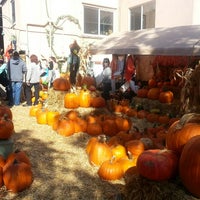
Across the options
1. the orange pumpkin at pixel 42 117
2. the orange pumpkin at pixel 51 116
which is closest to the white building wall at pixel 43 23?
the orange pumpkin at pixel 42 117

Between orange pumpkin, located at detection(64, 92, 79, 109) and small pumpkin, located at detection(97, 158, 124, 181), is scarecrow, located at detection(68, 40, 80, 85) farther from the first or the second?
small pumpkin, located at detection(97, 158, 124, 181)

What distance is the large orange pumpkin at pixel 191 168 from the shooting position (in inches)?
94.7

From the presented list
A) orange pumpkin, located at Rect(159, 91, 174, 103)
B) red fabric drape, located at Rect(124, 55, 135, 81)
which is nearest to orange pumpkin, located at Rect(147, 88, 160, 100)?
orange pumpkin, located at Rect(159, 91, 174, 103)

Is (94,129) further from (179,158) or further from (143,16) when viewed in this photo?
(143,16)

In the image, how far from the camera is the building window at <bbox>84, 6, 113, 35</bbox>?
54.6 feet

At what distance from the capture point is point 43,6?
14.7m

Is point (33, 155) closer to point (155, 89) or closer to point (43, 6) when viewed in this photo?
Result: point (155, 89)

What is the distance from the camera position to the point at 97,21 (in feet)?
55.8

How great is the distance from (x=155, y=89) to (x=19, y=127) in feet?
15.9

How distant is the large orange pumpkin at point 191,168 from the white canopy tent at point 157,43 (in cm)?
500

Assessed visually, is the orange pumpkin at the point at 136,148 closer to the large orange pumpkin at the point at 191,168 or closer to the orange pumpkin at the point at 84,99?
the large orange pumpkin at the point at 191,168

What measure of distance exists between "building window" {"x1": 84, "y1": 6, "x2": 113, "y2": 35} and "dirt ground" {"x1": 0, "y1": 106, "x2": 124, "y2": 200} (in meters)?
10.9

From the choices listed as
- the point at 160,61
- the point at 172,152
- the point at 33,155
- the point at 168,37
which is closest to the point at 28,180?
the point at 33,155

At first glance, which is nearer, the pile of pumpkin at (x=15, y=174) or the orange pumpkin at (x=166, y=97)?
the pile of pumpkin at (x=15, y=174)
